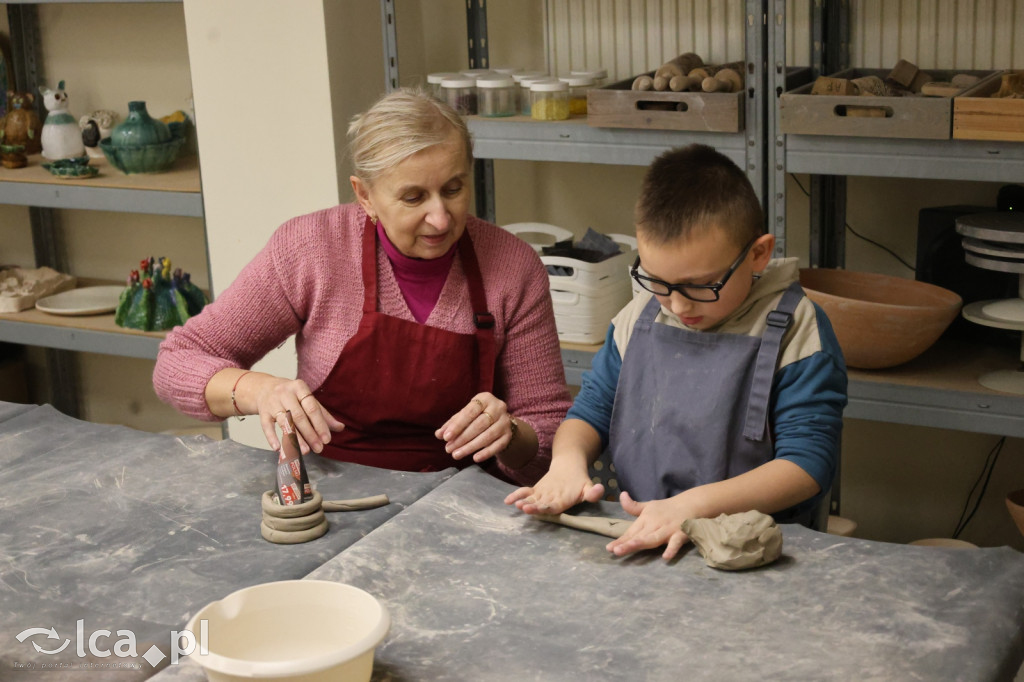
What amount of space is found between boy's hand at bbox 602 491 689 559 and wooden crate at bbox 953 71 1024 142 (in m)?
1.10

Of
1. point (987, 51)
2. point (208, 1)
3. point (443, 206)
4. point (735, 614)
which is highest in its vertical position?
point (208, 1)

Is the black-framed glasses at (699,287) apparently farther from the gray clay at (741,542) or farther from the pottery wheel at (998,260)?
the pottery wheel at (998,260)

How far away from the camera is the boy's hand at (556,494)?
4.44ft

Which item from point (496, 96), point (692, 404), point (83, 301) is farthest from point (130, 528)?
point (83, 301)

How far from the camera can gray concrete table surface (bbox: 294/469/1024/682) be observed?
3.46 ft

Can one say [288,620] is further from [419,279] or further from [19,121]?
[19,121]

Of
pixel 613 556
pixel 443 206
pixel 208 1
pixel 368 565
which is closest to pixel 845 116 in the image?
pixel 443 206

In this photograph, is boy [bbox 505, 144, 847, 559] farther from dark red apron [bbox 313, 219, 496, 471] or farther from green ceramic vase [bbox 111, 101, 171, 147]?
green ceramic vase [bbox 111, 101, 171, 147]

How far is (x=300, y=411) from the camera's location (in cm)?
151

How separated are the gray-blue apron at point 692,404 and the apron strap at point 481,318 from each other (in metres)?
0.29

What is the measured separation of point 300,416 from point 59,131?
2132mm

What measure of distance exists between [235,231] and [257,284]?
45.8 inches

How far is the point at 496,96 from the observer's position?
258 cm

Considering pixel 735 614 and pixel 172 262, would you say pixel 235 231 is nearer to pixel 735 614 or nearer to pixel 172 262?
pixel 172 262
